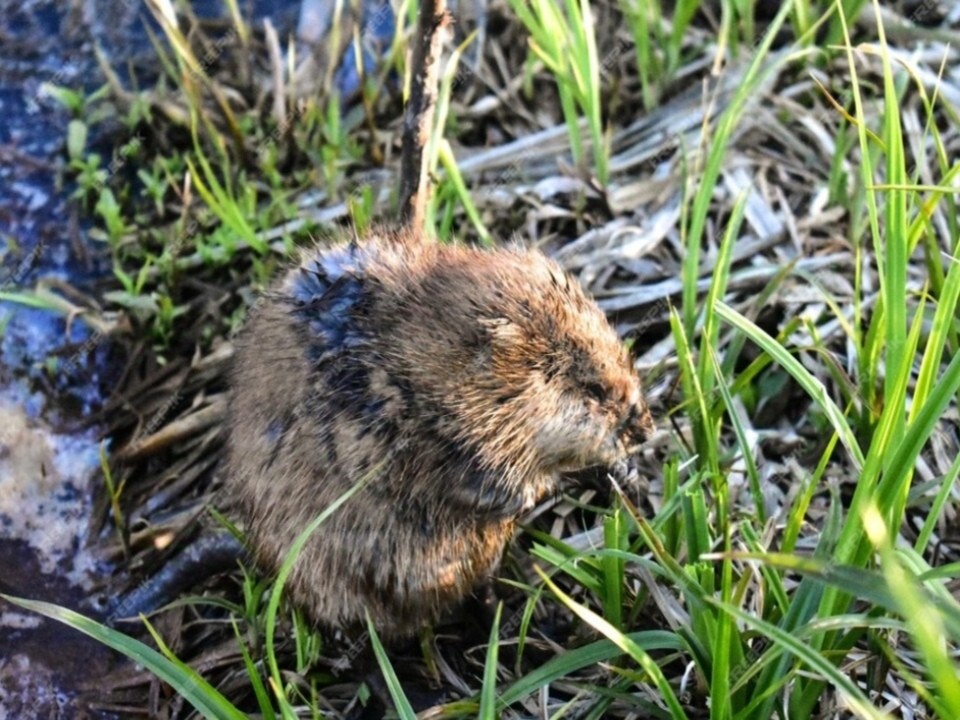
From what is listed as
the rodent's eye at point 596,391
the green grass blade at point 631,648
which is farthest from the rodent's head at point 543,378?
the green grass blade at point 631,648

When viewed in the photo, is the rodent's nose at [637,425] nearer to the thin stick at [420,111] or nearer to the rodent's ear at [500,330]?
the rodent's ear at [500,330]

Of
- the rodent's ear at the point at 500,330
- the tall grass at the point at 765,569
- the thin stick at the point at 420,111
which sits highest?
the thin stick at the point at 420,111

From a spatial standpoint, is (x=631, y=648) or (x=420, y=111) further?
(x=420, y=111)

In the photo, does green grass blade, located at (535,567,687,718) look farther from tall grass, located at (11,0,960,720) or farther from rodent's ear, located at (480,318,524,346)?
rodent's ear, located at (480,318,524,346)

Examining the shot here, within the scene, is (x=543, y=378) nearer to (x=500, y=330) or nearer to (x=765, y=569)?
(x=500, y=330)

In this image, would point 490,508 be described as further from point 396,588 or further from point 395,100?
point 395,100

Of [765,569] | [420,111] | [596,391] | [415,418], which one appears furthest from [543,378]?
[420,111]

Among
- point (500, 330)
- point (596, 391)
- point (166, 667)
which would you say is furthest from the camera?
point (596, 391)

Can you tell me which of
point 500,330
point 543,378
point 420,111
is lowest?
point 543,378
